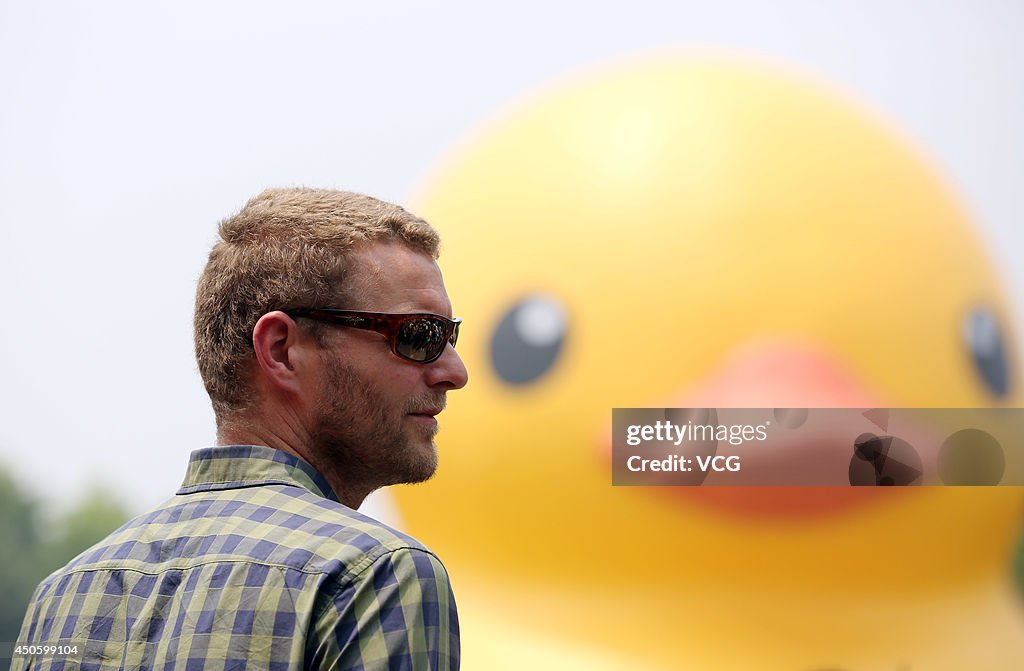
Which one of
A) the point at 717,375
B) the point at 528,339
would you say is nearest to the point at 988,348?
the point at 717,375

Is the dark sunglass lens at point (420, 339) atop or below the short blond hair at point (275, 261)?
below

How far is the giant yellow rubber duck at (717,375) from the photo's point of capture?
2.33 m

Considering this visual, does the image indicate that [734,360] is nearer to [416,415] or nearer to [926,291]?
[926,291]

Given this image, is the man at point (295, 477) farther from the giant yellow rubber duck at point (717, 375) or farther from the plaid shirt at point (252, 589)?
the giant yellow rubber duck at point (717, 375)

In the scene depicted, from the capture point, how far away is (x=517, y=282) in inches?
99.3

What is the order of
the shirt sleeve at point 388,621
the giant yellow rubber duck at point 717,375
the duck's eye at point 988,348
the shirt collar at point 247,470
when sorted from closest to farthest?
1. the shirt sleeve at point 388,621
2. the shirt collar at point 247,470
3. the giant yellow rubber duck at point 717,375
4. the duck's eye at point 988,348

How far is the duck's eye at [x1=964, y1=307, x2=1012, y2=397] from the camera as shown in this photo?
2467 millimetres

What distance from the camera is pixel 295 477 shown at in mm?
825

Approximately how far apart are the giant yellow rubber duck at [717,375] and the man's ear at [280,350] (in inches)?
60.4

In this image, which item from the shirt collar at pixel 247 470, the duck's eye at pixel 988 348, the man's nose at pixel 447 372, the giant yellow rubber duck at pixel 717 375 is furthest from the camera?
the duck's eye at pixel 988 348

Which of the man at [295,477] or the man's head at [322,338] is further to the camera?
the man's head at [322,338]

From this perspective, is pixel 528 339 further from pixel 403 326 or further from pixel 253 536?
pixel 253 536

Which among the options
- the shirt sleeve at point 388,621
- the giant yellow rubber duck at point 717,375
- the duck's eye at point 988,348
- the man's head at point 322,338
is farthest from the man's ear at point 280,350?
the duck's eye at point 988,348

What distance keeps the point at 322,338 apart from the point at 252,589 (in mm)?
239
